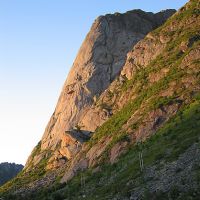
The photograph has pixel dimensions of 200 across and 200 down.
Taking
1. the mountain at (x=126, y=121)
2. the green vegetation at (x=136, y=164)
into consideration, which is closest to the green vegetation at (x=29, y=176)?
the mountain at (x=126, y=121)

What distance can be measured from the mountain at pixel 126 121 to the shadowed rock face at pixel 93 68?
1.24ft

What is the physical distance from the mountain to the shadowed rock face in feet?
1.24

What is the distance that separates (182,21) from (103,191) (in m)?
89.5

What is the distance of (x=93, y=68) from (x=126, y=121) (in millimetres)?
62117

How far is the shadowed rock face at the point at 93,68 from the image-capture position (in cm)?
17350

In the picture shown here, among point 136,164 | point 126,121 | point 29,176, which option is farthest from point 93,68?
point 136,164

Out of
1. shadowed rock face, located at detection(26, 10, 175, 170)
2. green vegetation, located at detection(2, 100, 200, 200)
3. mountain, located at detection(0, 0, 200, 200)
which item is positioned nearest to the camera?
mountain, located at detection(0, 0, 200, 200)

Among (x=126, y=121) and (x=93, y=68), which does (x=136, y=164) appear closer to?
(x=126, y=121)

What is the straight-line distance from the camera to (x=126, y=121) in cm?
11950

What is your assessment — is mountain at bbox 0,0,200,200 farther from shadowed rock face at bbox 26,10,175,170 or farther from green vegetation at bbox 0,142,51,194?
green vegetation at bbox 0,142,51,194

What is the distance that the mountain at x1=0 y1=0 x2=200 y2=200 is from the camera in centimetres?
7381

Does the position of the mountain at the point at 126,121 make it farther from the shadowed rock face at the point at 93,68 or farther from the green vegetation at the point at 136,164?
the shadowed rock face at the point at 93,68

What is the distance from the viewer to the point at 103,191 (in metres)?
79.1

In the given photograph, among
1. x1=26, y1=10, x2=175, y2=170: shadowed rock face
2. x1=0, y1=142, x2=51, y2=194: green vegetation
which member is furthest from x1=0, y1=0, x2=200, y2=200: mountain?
x1=0, y1=142, x2=51, y2=194: green vegetation
